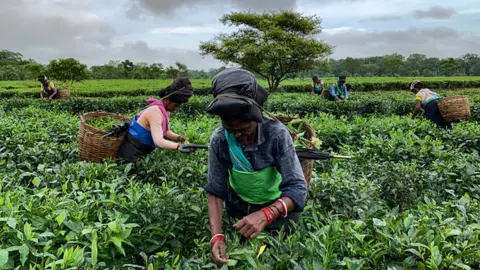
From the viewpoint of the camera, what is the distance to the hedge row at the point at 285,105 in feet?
34.8

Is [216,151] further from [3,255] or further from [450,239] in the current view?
[450,239]

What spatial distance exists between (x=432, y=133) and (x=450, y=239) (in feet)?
14.2

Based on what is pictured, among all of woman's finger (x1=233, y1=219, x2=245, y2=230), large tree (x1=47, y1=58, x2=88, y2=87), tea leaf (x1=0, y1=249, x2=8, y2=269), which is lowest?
woman's finger (x1=233, y1=219, x2=245, y2=230)

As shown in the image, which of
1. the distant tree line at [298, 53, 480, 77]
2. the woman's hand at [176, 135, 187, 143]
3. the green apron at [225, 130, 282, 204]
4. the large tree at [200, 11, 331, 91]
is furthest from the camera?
the distant tree line at [298, 53, 480, 77]

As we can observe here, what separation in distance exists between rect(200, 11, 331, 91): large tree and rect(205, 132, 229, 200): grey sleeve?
13.7 metres

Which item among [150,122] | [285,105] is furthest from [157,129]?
[285,105]

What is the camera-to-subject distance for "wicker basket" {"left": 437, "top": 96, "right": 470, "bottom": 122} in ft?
22.2

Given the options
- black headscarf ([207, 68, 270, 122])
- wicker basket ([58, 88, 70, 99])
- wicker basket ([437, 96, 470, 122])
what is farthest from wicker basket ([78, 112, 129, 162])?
wicker basket ([58, 88, 70, 99])

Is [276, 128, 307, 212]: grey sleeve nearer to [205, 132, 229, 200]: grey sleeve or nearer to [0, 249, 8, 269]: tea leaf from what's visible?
[205, 132, 229, 200]: grey sleeve

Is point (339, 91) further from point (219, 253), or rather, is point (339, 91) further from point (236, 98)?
point (219, 253)

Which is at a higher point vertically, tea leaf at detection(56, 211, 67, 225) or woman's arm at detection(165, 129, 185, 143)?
woman's arm at detection(165, 129, 185, 143)

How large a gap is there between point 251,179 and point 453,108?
6.03 metres

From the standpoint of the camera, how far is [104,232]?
178cm

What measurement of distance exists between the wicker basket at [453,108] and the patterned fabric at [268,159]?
5.82 metres
